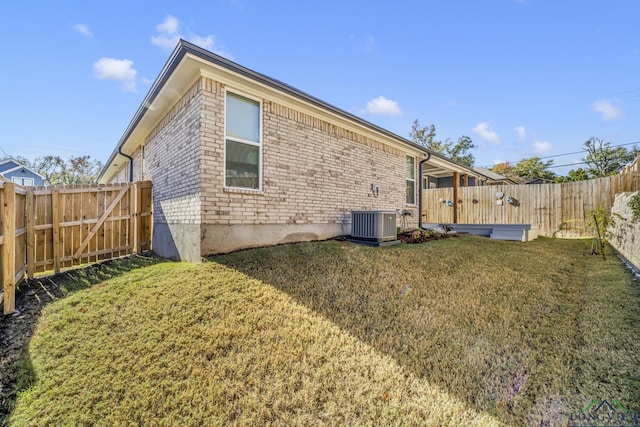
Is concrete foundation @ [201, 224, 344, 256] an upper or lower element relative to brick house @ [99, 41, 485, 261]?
lower

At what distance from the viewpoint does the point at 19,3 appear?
269 inches

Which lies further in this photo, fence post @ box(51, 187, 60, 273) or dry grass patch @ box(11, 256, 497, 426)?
fence post @ box(51, 187, 60, 273)

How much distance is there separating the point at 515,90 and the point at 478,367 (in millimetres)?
16659

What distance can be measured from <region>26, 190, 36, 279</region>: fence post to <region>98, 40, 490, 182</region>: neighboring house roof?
293 cm

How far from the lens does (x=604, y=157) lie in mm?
28531

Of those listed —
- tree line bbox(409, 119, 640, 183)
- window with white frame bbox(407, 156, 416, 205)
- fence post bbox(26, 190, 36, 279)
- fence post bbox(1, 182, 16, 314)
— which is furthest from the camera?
tree line bbox(409, 119, 640, 183)

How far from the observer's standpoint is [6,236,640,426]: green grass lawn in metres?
2.06

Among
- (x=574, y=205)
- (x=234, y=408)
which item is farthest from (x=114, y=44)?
(x=574, y=205)

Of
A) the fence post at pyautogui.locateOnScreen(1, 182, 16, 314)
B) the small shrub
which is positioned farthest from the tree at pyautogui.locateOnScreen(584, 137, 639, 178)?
the fence post at pyautogui.locateOnScreen(1, 182, 16, 314)

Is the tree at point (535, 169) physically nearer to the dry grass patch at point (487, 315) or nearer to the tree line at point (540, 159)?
the tree line at point (540, 159)

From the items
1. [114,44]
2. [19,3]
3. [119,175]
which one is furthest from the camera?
[119,175]

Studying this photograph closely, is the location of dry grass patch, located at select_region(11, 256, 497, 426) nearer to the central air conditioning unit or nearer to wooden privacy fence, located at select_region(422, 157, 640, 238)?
the central air conditioning unit

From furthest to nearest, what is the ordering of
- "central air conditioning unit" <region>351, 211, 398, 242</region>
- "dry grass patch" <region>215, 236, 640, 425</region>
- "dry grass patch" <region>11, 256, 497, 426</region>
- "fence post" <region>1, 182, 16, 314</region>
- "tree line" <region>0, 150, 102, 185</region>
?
1. "tree line" <region>0, 150, 102, 185</region>
2. "central air conditioning unit" <region>351, 211, 398, 242</region>
3. "fence post" <region>1, 182, 16, 314</region>
4. "dry grass patch" <region>215, 236, 640, 425</region>
5. "dry grass patch" <region>11, 256, 497, 426</region>

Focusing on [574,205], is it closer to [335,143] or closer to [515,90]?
[515,90]
